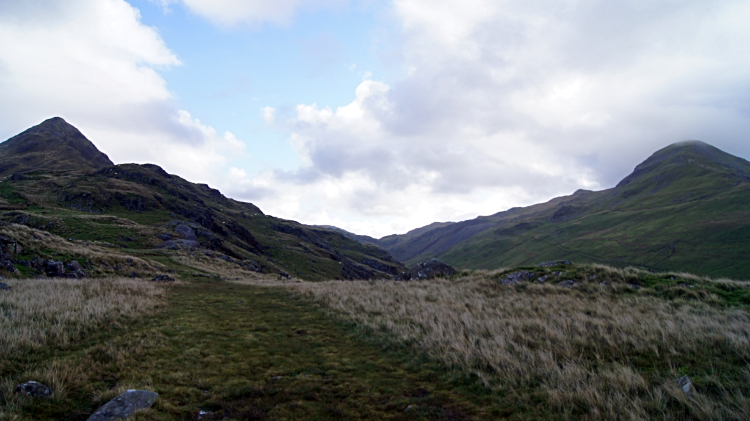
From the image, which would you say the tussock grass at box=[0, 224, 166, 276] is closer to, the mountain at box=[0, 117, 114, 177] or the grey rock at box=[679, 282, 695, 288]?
the grey rock at box=[679, 282, 695, 288]

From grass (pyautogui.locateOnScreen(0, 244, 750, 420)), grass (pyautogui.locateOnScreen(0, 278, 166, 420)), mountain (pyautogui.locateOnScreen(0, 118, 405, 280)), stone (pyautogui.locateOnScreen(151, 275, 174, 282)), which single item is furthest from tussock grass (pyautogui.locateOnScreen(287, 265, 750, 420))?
mountain (pyautogui.locateOnScreen(0, 118, 405, 280))

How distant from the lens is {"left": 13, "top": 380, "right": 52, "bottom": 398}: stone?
6.26m

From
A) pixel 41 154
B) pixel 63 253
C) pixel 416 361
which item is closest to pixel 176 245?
pixel 63 253

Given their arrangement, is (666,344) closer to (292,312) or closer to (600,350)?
(600,350)

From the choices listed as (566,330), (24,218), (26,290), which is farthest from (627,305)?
(24,218)

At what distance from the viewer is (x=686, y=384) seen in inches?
246

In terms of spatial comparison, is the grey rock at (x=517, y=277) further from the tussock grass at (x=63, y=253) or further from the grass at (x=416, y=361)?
the tussock grass at (x=63, y=253)

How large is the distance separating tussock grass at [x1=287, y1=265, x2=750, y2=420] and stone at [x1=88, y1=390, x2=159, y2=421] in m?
7.58

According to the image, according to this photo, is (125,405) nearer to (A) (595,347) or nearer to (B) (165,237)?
(A) (595,347)

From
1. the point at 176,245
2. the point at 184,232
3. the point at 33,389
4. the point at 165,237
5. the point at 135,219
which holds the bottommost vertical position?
the point at 33,389

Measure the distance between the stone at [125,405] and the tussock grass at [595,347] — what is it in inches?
298

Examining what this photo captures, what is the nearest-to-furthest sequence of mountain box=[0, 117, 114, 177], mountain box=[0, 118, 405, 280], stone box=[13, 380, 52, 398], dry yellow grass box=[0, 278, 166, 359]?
stone box=[13, 380, 52, 398]
dry yellow grass box=[0, 278, 166, 359]
mountain box=[0, 118, 405, 280]
mountain box=[0, 117, 114, 177]

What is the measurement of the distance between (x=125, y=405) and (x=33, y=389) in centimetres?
194

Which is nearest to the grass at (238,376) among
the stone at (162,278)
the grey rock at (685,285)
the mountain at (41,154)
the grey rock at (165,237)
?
the grey rock at (685,285)
